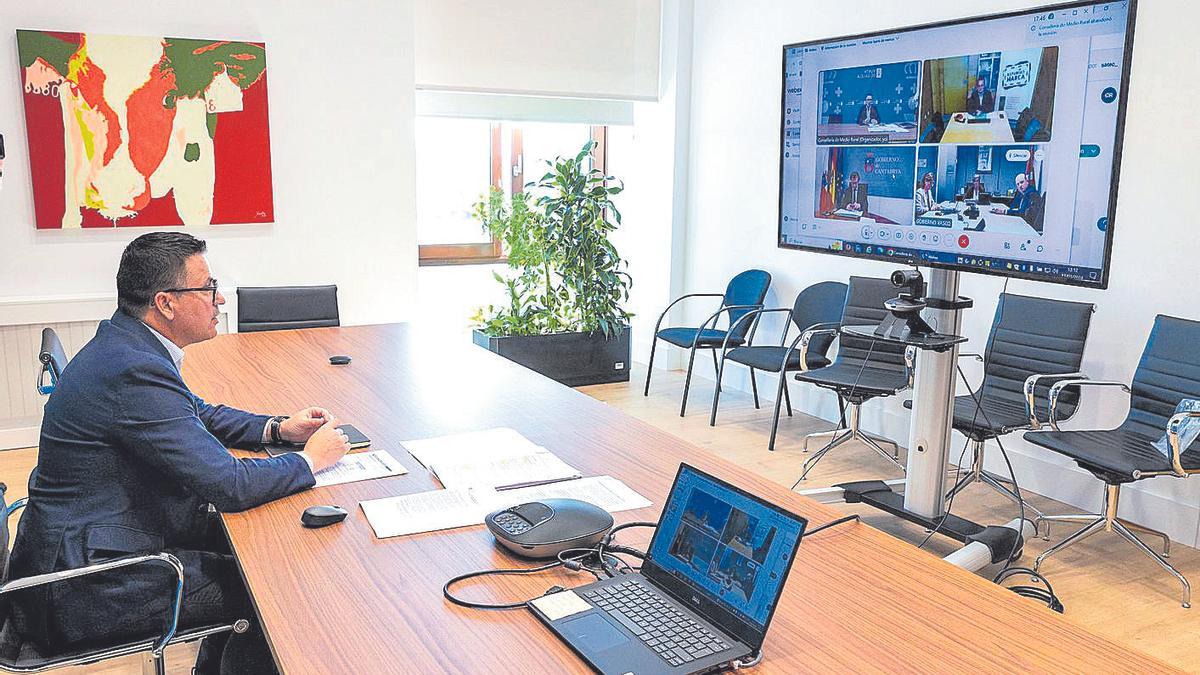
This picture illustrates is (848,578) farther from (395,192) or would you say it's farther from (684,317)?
(684,317)

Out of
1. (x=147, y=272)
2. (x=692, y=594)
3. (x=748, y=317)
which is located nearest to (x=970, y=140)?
(x=692, y=594)

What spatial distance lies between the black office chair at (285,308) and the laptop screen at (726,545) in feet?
10.3

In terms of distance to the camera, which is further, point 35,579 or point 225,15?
point 225,15

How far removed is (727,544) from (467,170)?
5767 millimetres

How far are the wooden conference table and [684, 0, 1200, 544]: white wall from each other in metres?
2.56

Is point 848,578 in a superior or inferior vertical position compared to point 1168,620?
superior

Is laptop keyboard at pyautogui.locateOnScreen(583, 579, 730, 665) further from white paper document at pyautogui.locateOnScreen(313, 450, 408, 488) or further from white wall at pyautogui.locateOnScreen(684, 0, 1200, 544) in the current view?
white wall at pyautogui.locateOnScreen(684, 0, 1200, 544)

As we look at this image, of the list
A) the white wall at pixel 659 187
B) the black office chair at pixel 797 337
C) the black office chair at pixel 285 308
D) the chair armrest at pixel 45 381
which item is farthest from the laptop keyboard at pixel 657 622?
the white wall at pixel 659 187

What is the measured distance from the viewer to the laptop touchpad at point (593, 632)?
1.45 m

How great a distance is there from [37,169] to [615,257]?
11.1 ft

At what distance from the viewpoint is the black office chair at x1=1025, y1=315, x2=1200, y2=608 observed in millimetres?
3330

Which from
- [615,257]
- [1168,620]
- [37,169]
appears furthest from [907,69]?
[37,169]

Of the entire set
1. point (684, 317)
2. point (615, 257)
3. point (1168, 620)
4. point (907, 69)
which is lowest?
point (1168, 620)

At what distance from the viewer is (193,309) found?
7.20 feet
